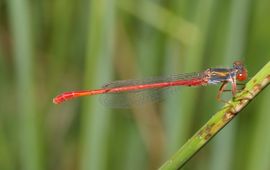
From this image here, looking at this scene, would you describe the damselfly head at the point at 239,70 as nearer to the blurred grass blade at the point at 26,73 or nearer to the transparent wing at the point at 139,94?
the transparent wing at the point at 139,94

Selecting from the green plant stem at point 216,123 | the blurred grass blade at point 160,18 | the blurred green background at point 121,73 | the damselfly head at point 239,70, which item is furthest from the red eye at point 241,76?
the green plant stem at point 216,123

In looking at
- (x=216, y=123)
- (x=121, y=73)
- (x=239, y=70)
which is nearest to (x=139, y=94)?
(x=121, y=73)

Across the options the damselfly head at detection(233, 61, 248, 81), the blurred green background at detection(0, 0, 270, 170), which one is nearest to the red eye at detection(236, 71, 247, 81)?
the damselfly head at detection(233, 61, 248, 81)

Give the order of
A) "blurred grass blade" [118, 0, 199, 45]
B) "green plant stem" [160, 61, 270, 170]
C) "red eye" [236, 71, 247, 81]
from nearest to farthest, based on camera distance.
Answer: "green plant stem" [160, 61, 270, 170]
"red eye" [236, 71, 247, 81]
"blurred grass blade" [118, 0, 199, 45]

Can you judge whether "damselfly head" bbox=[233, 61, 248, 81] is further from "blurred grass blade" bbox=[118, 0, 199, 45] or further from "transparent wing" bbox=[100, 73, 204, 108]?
"blurred grass blade" bbox=[118, 0, 199, 45]

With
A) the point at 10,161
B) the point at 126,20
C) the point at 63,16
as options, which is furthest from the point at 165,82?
the point at 10,161

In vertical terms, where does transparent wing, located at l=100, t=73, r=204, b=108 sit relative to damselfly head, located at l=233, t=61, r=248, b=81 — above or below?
below
